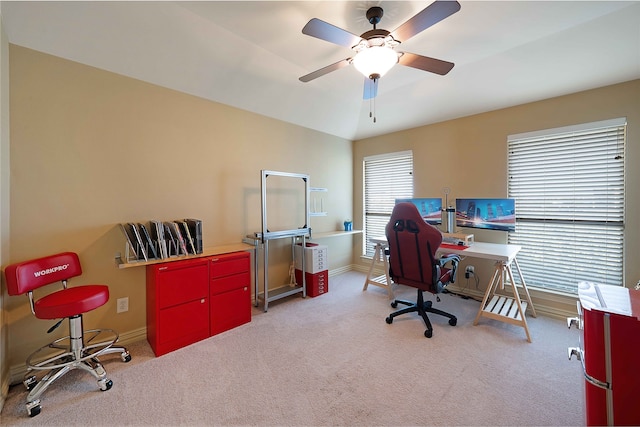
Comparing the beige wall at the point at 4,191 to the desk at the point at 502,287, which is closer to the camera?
the beige wall at the point at 4,191

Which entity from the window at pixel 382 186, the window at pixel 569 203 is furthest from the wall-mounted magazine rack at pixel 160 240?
the window at pixel 569 203

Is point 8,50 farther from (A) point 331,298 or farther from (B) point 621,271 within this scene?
(B) point 621,271

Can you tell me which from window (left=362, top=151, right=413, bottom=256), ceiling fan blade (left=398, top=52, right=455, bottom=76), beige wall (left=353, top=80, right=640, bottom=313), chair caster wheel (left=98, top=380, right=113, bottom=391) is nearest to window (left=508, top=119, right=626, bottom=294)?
beige wall (left=353, top=80, right=640, bottom=313)

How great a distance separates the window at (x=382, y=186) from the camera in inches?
159

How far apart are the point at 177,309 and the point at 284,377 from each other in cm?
111

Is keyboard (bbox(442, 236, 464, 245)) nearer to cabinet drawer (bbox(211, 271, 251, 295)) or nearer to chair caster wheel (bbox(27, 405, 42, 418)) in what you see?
cabinet drawer (bbox(211, 271, 251, 295))

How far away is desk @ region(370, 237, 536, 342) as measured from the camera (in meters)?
2.38

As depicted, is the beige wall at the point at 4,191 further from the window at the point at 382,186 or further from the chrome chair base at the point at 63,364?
the window at the point at 382,186

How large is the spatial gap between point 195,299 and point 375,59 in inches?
96.5

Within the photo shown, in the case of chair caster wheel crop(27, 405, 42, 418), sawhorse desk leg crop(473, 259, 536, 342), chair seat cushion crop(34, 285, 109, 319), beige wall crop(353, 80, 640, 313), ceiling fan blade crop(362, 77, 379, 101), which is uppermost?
ceiling fan blade crop(362, 77, 379, 101)

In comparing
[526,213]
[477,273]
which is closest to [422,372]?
[477,273]

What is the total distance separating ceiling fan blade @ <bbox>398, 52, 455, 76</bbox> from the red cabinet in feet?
7.46

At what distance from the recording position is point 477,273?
3285 millimetres

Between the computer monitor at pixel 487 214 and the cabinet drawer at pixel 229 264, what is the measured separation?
9.10ft
